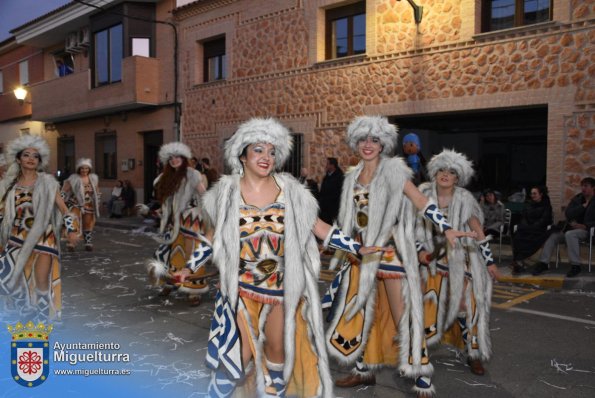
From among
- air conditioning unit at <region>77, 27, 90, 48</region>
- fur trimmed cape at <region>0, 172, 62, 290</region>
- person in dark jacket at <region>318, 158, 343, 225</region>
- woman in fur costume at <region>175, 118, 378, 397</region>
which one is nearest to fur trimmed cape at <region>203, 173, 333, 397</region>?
woman in fur costume at <region>175, 118, 378, 397</region>

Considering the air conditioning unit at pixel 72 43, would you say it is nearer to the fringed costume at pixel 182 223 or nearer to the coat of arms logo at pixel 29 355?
the fringed costume at pixel 182 223

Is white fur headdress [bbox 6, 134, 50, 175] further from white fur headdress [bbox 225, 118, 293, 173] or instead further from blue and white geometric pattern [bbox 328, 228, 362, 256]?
blue and white geometric pattern [bbox 328, 228, 362, 256]

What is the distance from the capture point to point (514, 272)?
30.1 ft

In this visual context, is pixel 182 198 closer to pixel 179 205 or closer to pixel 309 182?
pixel 179 205

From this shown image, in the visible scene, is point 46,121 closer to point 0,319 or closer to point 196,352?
point 0,319

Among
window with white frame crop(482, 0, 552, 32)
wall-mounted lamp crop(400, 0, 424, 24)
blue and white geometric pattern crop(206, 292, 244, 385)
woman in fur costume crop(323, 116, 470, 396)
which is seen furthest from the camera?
wall-mounted lamp crop(400, 0, 424, 24)

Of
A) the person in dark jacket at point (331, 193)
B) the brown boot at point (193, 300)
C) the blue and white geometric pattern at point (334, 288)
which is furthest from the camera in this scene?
the person in dark jacket at point (331, 193)

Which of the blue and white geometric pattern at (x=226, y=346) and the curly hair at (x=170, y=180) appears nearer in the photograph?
the blue and white geometric pattern at (x=226, y=346)

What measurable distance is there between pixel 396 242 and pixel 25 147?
4026mm

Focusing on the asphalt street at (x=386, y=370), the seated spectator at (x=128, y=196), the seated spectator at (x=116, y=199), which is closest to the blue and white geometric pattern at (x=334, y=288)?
the asphalt street at (x=386, y=370)

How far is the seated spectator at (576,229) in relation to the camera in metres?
8.90

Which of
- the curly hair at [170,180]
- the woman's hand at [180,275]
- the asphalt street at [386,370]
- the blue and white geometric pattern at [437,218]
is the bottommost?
the asphalt street at [386,370]

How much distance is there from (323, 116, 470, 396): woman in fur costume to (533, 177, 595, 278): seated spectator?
579 cm

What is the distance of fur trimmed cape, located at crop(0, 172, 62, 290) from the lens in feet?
17.9
